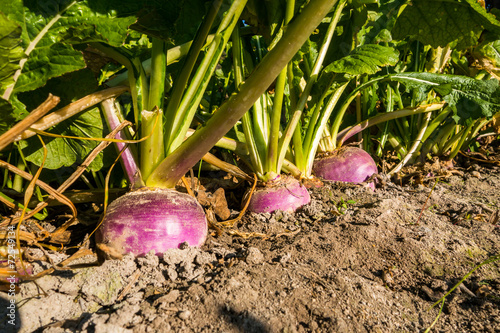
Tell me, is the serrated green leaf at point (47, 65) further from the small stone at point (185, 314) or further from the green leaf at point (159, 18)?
the small stone at point (185, 314)

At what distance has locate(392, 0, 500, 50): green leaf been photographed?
6.27ft

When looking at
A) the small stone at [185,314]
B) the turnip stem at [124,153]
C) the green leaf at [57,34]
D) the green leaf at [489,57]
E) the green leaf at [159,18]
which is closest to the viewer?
the small stone at [185,314]

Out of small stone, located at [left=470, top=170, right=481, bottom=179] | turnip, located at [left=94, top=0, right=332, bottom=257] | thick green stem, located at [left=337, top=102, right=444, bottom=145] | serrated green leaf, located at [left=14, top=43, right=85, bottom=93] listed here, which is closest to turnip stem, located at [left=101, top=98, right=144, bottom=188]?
turnip, located at [left=94, top=0, right=332, bottom=257]

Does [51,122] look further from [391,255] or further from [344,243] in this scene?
[391,255]

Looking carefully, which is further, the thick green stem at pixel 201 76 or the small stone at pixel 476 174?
the small stone at pixel 476 174

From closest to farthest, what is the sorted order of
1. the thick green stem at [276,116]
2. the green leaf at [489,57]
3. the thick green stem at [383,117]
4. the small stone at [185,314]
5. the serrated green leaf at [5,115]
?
the small stone at [185,314] → the serrated green leaf at [5,115] → the thick green stem at [276,116] → the thick green stem at [383,117] → the green leaf at [489,57]

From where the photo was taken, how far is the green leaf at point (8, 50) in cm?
99

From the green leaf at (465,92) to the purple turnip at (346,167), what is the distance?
1.76 ft

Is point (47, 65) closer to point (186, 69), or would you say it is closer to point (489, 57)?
point (186, 69)

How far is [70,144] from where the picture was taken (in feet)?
5.24

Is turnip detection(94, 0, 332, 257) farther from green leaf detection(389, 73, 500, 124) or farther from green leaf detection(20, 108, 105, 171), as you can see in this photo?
green leaf detection(389, 73, 500, 124)

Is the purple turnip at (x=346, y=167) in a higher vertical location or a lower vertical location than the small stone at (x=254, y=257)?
lower

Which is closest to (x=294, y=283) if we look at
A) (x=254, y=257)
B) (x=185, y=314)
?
(x=254, y=257)

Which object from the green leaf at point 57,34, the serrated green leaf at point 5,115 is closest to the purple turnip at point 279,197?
the green leaf at point 57,34
